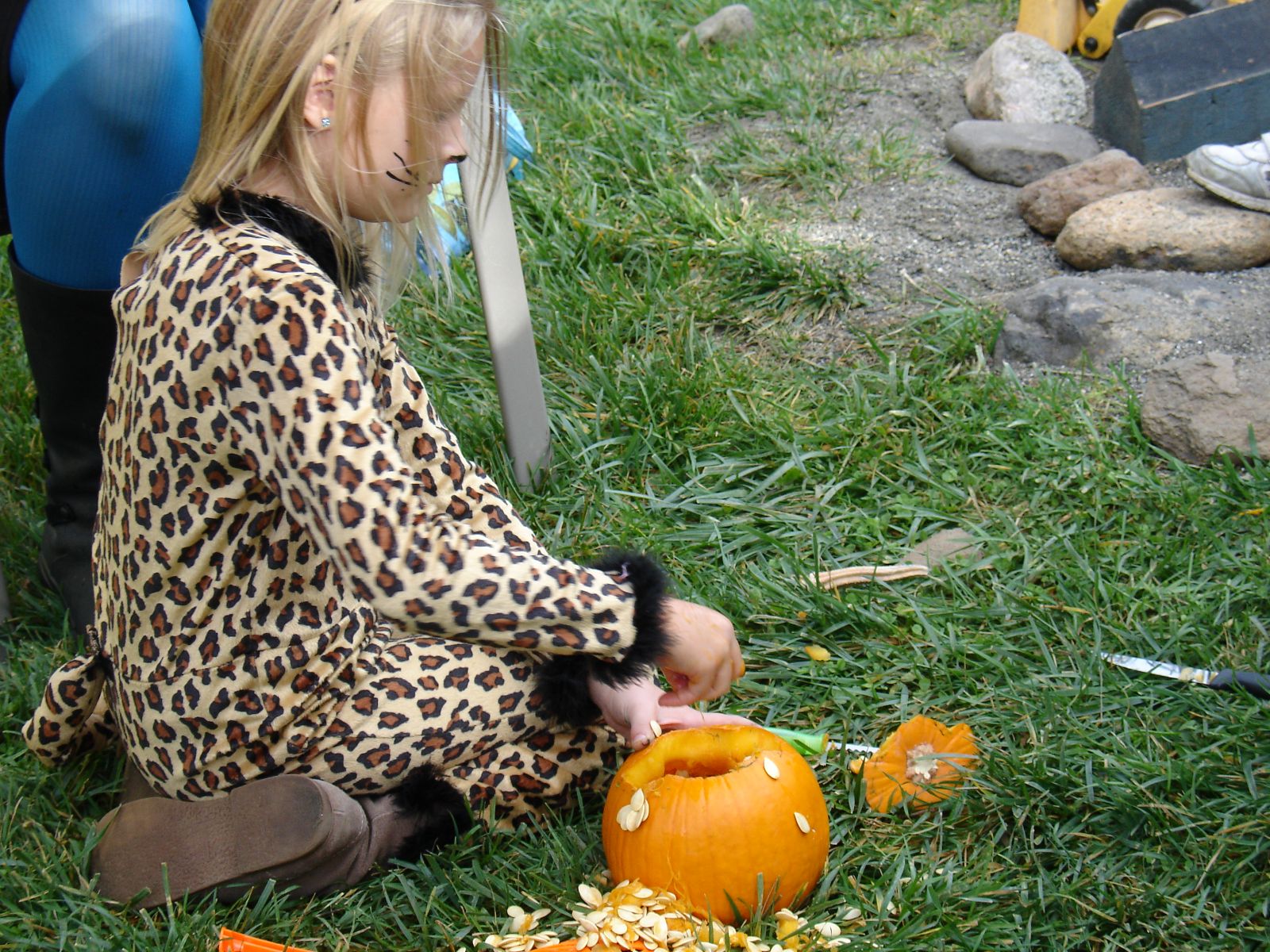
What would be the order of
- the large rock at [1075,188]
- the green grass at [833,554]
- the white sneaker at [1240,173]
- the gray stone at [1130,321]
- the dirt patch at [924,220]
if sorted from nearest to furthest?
the green grass at [833,554]
the gray stone at [1130,321]
the white sneaker at [1240,173]
the dirt patch at [924,220]
the large rock at [1075,188]

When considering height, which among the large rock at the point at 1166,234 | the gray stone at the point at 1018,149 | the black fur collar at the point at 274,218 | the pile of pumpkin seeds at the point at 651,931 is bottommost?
the pile of pumpkin seeds at the point at 651,931

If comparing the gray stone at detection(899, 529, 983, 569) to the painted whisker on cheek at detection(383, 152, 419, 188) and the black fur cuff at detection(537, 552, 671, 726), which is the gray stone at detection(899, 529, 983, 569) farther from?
the painted whisker on cheek at detection(383, 152, 419, 188)

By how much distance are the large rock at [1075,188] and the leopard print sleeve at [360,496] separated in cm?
201

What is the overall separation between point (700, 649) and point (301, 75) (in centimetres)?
82

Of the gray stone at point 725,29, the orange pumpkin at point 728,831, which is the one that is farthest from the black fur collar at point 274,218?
the gray stone at point 725,29

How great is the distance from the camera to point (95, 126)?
73.6 inches

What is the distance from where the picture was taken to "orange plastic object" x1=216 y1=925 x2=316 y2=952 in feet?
4.79

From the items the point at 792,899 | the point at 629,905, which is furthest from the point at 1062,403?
the point at 629,905

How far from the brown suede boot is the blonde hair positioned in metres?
0.68

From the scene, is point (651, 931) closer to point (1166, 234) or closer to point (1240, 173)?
point (1166, 234)

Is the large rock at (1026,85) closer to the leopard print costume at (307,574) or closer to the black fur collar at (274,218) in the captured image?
the leopard print costume at (307,574)

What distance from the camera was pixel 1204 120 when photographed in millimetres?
3117

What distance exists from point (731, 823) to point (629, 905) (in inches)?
6.0

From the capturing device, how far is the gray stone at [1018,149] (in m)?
3.21
